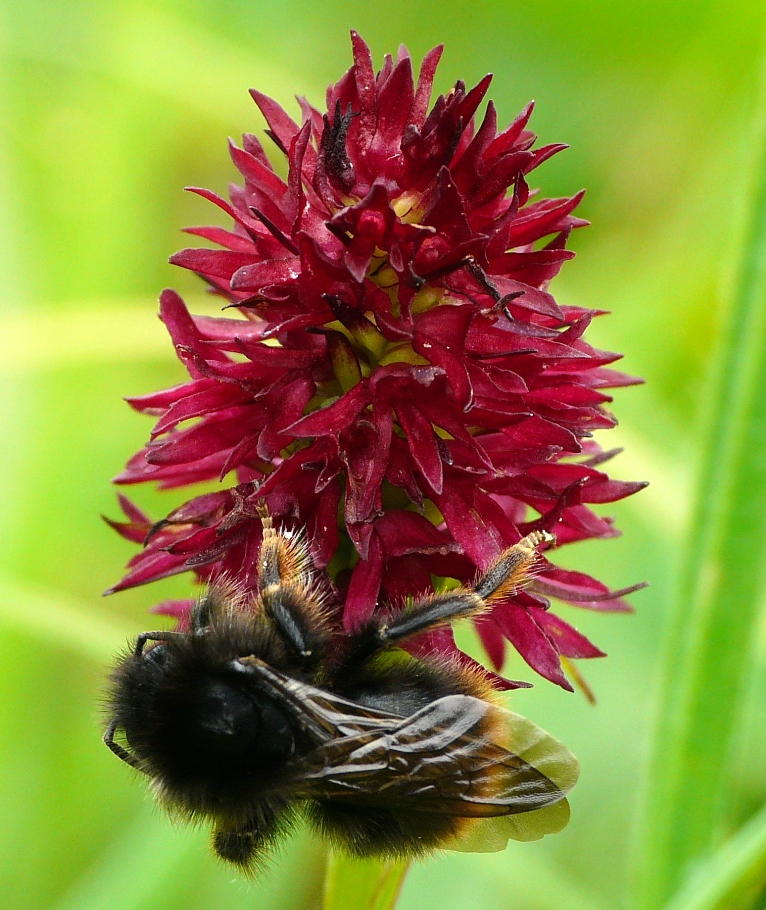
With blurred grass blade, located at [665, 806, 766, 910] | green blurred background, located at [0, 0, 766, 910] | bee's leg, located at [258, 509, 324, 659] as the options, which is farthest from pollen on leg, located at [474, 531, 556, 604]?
green blurred background, located at [0, 0, 766, 910]

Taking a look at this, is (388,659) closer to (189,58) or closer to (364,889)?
(364,889)

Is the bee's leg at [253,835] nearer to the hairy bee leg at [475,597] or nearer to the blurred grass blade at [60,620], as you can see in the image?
the hairy bee leg at [475,597]

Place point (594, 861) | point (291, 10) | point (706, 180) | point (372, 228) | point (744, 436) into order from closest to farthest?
1. point (372, 228)
2. point (744, 436)
3. point (594, 861)
4. point (706, 180)
5. point (291, 10)

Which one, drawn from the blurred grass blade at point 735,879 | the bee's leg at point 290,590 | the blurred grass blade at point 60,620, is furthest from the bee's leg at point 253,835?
the blurred grass blade at point 60,620

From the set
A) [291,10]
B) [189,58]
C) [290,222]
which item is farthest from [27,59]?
[290,222]

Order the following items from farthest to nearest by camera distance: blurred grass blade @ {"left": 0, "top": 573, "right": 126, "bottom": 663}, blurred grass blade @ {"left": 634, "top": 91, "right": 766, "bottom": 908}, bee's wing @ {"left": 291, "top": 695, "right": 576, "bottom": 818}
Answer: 1. blurred grass blade @ {"left": 0, "top": 573, "right": 126, "bottom": 663}
2. blurred grass blade @ {"left": 634, "top": 91, "right": 766, "bottom": 908}
3. bee's wing @ {"left": 291, "top": 695, "right": 576, "bottom": 818}

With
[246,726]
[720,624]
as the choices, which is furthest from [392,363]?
[720,624]

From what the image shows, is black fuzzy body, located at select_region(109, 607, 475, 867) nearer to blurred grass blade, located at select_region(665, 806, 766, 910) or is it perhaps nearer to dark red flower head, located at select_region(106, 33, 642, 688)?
dark red flower head, located at select_region(106, 33, 642, 688)
